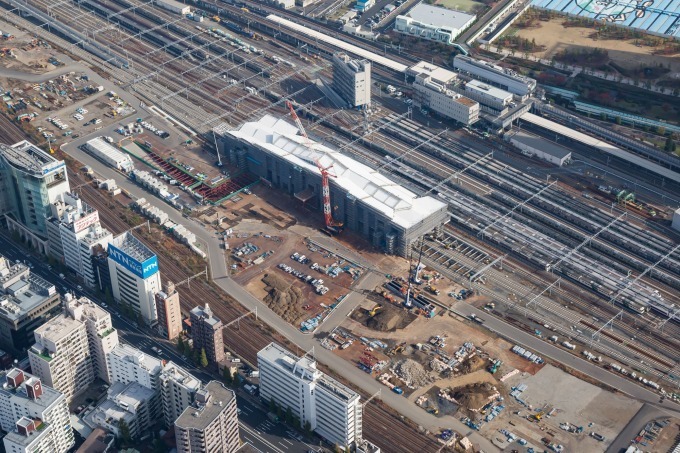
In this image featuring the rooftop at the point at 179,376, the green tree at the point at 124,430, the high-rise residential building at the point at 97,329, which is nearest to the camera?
the rooftop at the point at 179,376

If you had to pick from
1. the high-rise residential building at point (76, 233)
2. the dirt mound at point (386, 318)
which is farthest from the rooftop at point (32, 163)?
the dirt mound at point (386, 318)

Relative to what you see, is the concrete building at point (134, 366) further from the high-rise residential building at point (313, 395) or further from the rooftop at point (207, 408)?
the high-rise residential building at point (313, 395)

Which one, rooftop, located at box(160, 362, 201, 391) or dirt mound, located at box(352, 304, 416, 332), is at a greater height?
rooftop, located at box(160, 362, 201, 391)

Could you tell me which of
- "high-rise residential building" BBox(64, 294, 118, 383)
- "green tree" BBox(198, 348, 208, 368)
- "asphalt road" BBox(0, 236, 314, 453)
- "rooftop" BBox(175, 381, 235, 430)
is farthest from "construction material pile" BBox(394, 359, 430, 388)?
"high-rise residential building" BBox(64, 294, 118, 383)

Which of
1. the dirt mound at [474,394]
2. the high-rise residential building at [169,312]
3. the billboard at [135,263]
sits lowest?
the dirt mound at [474,394]

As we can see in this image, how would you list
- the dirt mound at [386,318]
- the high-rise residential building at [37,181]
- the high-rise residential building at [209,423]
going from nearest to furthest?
the high-rise residential building at [209,423] → the dirt mound at [386,318] → the high-rise residential building at [37,181]

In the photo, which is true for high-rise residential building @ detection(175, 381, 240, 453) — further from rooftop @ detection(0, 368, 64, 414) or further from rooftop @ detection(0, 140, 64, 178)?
rooftop @ detection(0, 140, 64, 178)
